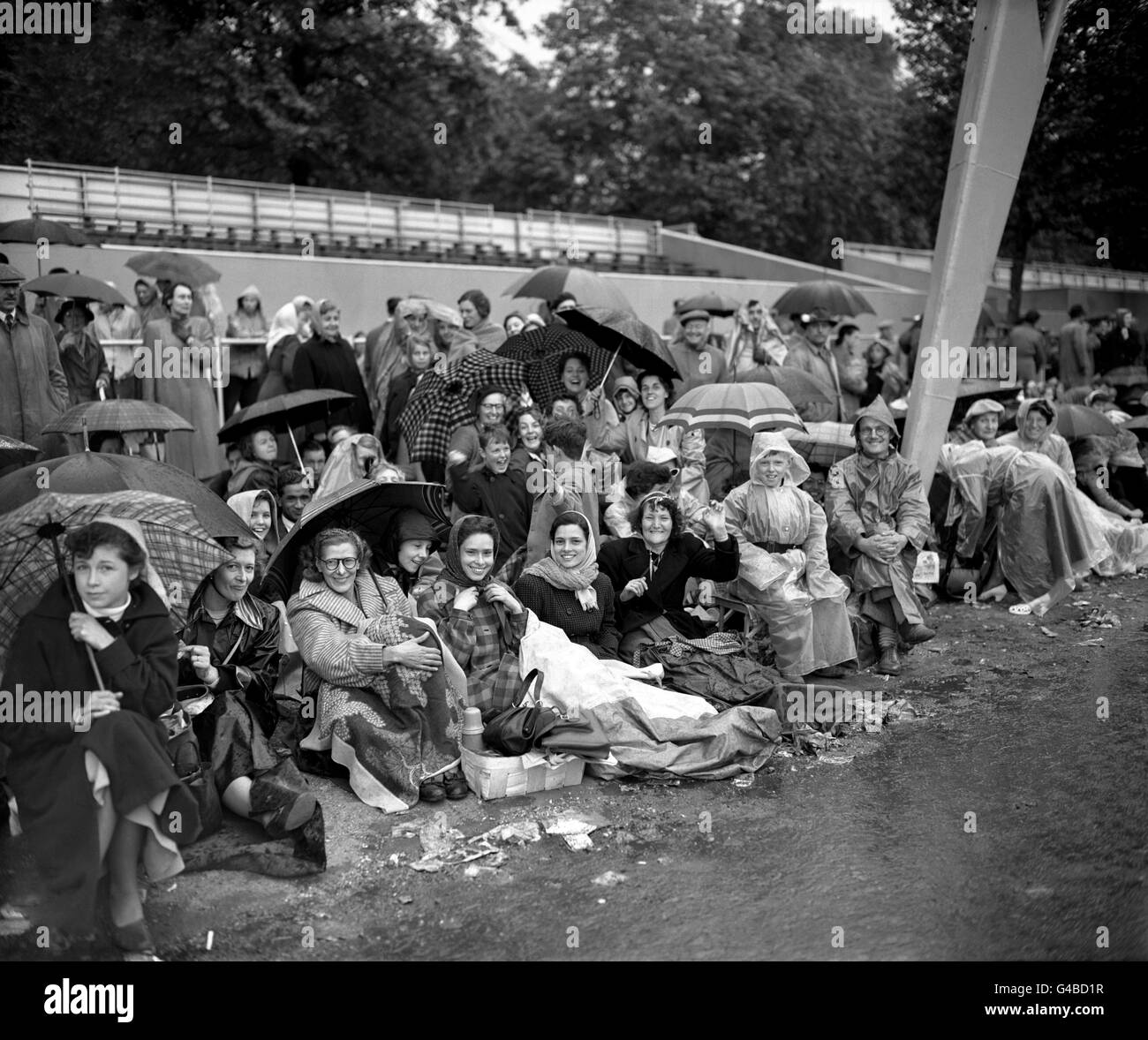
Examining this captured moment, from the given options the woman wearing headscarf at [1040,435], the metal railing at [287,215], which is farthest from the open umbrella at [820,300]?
the metal railing at [287,215]

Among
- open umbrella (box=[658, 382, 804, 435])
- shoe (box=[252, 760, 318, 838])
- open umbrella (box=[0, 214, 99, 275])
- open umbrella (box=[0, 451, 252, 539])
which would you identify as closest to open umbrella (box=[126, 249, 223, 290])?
open umbrella (box=[0, 214, 99, 275])

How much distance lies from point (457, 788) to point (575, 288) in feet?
20.5

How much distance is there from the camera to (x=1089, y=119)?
16.9 m

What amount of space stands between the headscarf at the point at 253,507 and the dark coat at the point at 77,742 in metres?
2.53

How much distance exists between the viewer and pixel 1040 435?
10.6 metres

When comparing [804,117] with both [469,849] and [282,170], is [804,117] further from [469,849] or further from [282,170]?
[469,849]

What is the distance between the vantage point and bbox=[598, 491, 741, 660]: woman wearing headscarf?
7.17 meters

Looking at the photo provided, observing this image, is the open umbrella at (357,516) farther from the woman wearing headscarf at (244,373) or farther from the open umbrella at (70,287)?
the woman wearing headscarf at (244,373)

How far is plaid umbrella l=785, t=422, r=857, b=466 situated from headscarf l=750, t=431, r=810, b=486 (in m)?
1.33

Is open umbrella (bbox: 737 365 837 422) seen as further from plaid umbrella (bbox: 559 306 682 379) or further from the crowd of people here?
plaid umbrella (bbox: 559 306 682 379)

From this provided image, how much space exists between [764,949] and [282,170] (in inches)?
1111

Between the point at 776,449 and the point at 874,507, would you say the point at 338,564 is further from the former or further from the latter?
the point at 874,507

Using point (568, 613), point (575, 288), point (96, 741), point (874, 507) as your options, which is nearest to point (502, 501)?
point (568, 613)

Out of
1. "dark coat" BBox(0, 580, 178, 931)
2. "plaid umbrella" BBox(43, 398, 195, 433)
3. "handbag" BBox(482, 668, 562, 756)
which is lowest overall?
"handbag" BBox(482, 668, 562, 756)
